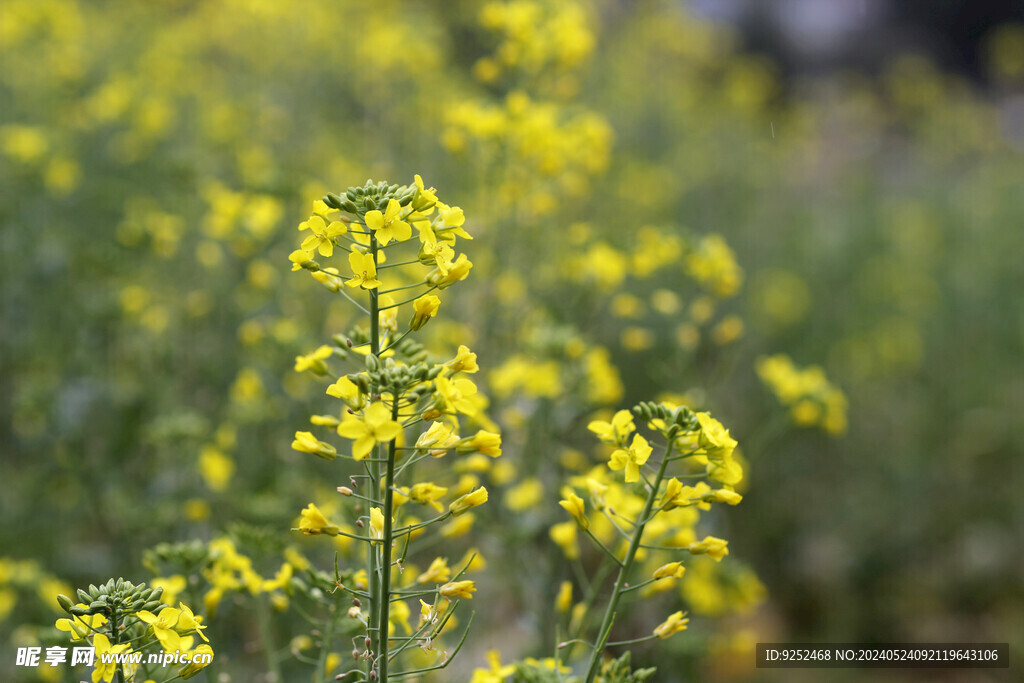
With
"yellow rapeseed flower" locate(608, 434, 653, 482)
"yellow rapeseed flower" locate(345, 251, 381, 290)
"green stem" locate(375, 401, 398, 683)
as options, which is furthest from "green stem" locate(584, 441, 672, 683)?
"yellow rapeseed flower" locate(345, 251, 381, 290)

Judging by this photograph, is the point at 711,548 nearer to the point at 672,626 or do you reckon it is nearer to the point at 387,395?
the point at 672,626

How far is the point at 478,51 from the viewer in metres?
13.7

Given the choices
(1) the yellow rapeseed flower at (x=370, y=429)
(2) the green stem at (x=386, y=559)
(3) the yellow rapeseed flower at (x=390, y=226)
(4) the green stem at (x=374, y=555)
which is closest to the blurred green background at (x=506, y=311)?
(4) the green stem at (x=374, y=555)

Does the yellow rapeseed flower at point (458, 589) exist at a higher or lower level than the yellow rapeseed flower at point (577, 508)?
lower

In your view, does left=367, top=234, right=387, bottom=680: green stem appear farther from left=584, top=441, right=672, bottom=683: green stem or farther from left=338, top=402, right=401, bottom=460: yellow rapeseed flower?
left=584, top=441, right=672, bottom=683: green stem

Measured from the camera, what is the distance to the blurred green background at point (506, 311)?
157 inches

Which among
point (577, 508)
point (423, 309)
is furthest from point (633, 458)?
point (423, 309)

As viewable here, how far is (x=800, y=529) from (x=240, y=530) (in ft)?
14.1

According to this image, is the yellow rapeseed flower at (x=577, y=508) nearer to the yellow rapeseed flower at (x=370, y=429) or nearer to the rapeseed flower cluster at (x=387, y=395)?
the rapeseed flower cluster at (x=387, y=395)

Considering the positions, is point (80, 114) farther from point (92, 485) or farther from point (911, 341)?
point (911, 341)

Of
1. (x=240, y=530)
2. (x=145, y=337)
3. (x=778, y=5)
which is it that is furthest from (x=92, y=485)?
(x=778, y=5)

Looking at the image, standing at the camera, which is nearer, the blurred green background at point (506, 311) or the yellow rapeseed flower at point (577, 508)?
the yellow rapeseed flower at point (577, 508)

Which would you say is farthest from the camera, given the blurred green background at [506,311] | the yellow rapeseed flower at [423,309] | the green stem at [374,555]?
the blurred green background at [506,311]

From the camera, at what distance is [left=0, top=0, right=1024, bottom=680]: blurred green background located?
13.1ft
